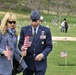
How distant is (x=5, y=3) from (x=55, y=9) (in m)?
15.1

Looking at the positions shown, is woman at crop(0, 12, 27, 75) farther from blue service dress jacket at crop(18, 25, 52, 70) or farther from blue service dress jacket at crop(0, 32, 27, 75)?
blue service dress jacket at crop(18, 25, 52, 70)

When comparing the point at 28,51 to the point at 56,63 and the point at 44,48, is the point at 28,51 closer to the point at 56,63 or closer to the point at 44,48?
the point at 44,48

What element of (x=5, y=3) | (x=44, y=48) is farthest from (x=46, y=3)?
(x=44, y=48)

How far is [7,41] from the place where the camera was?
24.3 ft

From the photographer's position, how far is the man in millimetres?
7789

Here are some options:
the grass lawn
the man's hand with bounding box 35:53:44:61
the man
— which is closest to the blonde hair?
the man

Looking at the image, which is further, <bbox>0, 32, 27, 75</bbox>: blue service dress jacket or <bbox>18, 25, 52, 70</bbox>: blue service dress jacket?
<bbox>18, 25, 52, 70</bbox>: blue service dress jacket

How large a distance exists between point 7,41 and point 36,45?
2.31 feet

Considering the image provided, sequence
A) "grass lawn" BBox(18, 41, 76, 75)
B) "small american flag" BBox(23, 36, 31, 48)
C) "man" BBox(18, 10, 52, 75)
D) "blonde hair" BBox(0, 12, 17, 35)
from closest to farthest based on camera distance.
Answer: "blonde hair" BBox(0, 12, 17, 35) < "small american flag" BBox(23, 36, 31, 48) < "man" BBox(18, 10, 52, 75) < "grass lawn" BBox(18, 41, 76, 75)

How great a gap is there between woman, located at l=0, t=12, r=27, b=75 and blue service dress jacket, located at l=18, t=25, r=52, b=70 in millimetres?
411

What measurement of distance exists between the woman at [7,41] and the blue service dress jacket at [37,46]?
41 cm

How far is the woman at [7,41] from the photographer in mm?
7391

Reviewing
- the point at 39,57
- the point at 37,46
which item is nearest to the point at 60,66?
the point at 37,46

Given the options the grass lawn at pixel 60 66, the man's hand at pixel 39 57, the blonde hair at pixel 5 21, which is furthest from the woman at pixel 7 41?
the grass lawn at pixel 60 66
